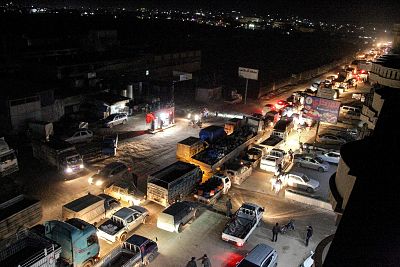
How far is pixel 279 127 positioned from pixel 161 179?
15.7 meters

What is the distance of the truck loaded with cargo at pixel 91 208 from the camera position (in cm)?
1858

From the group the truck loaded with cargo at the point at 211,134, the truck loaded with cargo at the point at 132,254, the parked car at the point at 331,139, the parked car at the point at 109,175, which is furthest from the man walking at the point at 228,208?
the parked car at the point at 331,139

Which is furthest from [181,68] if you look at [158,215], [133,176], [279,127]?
[158,215]

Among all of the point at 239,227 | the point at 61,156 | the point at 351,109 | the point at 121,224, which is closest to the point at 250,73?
the point at 351,109

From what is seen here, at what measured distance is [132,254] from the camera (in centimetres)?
1606

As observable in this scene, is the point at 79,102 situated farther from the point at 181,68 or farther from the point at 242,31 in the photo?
the point at 242,31

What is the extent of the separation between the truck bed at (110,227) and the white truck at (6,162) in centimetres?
1046

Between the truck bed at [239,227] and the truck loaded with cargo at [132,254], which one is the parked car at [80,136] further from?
the truck bed at [239,227]

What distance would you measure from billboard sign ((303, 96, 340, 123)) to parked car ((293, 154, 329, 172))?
4.53 m

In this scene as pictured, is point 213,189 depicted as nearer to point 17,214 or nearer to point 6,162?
point 17,214

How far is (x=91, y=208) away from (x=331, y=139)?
23311mm

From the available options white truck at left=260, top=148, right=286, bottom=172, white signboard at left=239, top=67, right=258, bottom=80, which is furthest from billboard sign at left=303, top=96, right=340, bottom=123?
white signboard at left=239, top=67, right=258, bottom=80

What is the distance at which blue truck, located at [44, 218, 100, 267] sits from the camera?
52.0ft

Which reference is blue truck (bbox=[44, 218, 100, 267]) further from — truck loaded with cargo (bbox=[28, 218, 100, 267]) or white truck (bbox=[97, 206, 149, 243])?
white truck (bbox=[97, 206, 149, 243])
